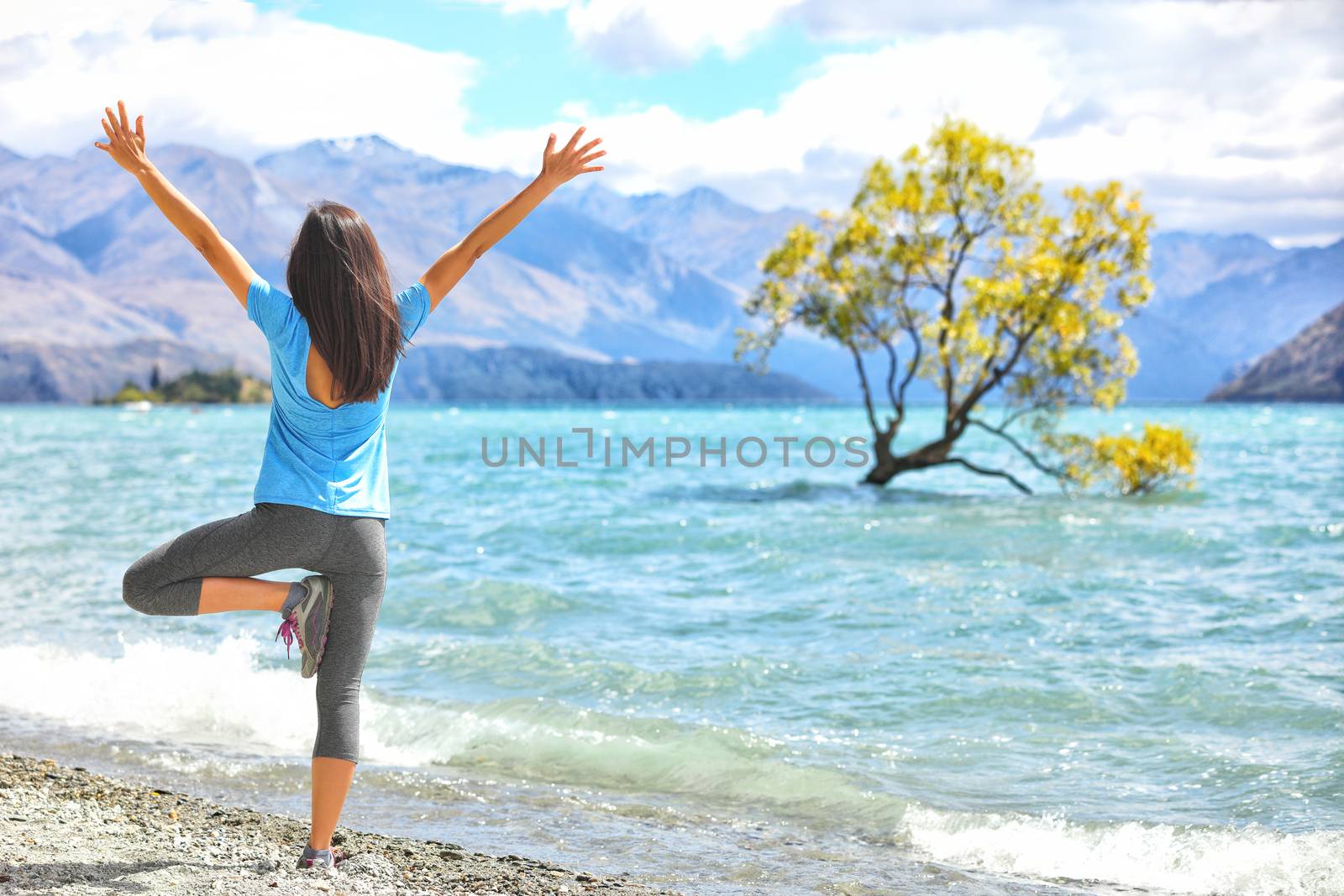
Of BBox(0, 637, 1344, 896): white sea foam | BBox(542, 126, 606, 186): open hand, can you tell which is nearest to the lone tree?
BBox(0, 637, 1344, 896): white sea foam

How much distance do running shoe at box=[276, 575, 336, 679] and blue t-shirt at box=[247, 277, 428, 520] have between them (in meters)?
0.33

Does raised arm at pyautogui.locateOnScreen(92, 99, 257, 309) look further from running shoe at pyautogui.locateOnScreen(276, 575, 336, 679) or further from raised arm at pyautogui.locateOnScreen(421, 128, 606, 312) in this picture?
running shoe at pyautogui.locateOnScreen(276, 575, 336, 679)

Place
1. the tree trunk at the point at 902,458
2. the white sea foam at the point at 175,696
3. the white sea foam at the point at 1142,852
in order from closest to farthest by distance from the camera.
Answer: the white sea foam at the point at 1142,852, the white sea foam at the point at 175,696, the tree trunk at the point at 902,458

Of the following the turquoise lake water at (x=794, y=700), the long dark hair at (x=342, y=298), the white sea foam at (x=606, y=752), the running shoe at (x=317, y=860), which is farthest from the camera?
the turquoise lake water at (x=794, y=700)

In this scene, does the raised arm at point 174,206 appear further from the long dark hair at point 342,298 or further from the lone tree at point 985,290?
the lone tree at point 985,290

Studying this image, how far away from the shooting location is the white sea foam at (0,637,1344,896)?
6.59m

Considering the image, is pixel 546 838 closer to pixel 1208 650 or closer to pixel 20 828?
pixel 20 828

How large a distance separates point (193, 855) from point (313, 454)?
2169 millimetres

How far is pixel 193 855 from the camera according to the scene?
17.3 feet

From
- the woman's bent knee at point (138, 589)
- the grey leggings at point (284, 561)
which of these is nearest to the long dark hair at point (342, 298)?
the grey leggings at point (284, 561)

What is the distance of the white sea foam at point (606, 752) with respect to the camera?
6590mm

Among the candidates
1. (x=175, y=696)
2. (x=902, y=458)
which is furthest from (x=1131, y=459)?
(x=175, y=696)

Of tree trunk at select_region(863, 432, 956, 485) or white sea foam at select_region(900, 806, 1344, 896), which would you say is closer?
white sea foam at select_region(900, 806, 1344, 896)

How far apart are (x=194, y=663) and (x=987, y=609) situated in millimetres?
9348
